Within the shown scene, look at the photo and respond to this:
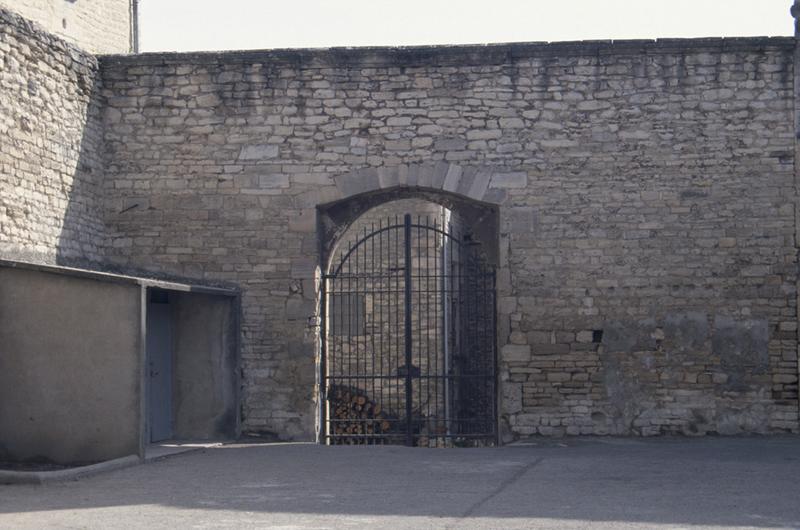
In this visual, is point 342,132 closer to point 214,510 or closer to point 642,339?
point 642,339

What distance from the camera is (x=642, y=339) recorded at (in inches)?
457

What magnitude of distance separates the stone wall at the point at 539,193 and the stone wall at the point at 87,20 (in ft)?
26.1

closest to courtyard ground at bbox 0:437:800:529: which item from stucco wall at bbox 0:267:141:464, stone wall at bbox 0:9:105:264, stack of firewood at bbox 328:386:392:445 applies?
Result: stucco wall at bbox 0:267:141:464

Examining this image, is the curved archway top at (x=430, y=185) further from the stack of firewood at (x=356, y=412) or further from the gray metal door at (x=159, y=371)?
the stack of firewood at (x=356, y=412)

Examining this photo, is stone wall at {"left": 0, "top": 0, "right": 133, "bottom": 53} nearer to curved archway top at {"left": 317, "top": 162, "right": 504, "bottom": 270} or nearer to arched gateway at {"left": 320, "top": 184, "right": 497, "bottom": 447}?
arched gateway at {"left": 320, "top": 184, "right": 497, "bottom": 447}

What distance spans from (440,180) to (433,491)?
4922 mm

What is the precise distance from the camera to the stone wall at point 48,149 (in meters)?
10.2

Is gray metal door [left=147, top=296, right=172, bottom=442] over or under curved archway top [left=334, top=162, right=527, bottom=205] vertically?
under

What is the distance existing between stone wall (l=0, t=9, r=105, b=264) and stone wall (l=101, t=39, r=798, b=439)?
0.38 meters

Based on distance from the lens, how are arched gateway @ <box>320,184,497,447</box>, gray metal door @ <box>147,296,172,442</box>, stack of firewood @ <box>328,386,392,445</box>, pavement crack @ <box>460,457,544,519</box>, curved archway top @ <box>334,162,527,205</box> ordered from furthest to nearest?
stack of firewood @ <box>328,386,392,445</box>, arched gateway @ <box>320,184,497,447</box>, curved archway top @ <box>334,162,527,205</box>, gray metal door @ <box>147,296,172,442</box>, pavement crack @ <box>460,457,544,519</box>

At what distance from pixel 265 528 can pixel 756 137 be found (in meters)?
7.58

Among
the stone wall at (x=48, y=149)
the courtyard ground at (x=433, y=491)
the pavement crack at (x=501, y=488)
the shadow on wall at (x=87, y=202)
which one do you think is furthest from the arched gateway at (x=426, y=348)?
the pavement crack at (x=501, y=488)

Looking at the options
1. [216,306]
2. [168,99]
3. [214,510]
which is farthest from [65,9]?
[214,510]

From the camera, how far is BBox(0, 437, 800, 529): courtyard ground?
250 inches
